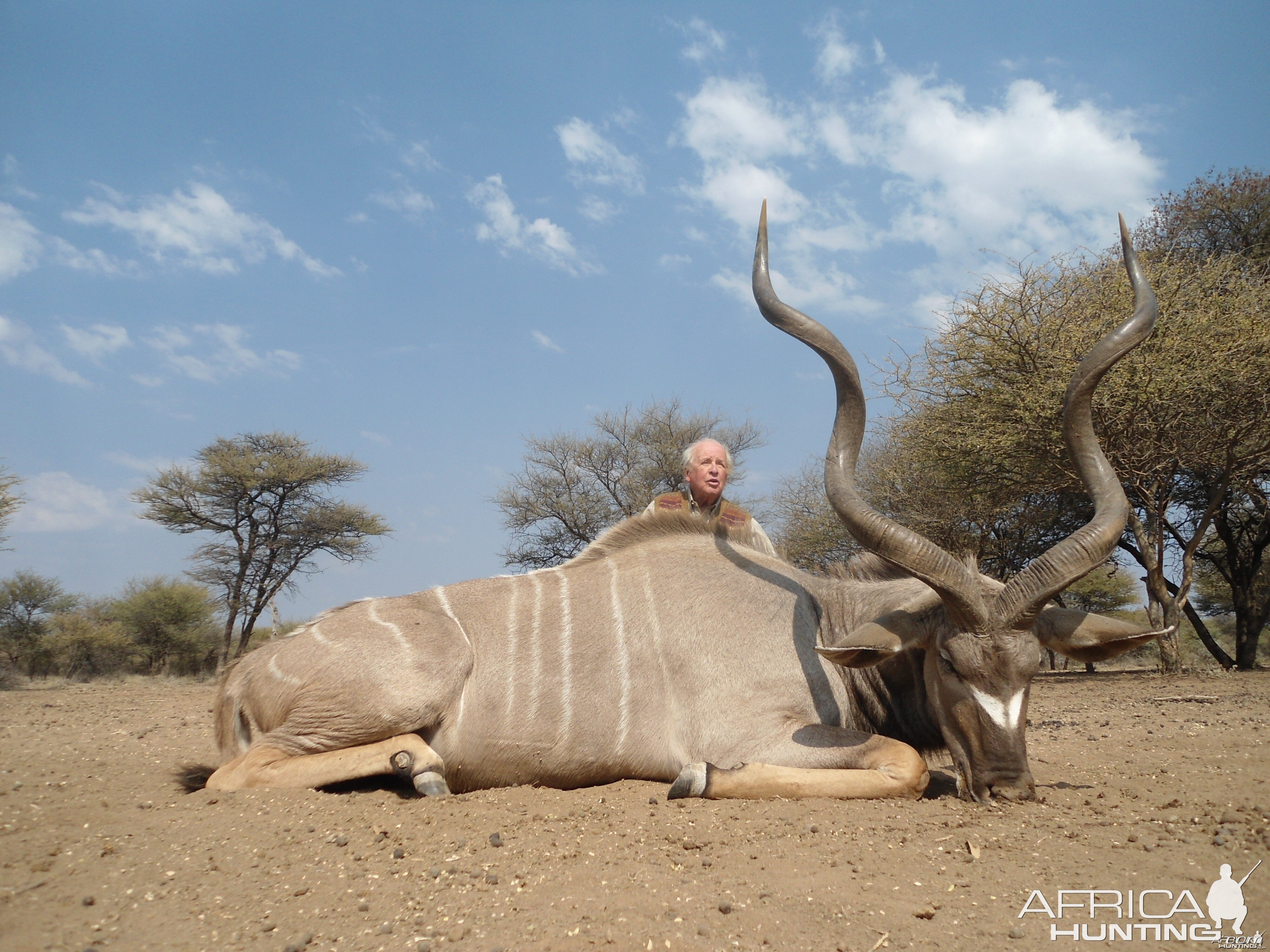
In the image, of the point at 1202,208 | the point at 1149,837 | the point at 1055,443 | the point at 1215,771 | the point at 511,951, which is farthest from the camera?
the point at 1202,208

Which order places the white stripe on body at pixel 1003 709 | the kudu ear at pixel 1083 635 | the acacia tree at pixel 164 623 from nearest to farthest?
the white stripe on body at pixel 1003 709
the kudu ear at pixel 1083 635
the acacia tree at pixel 164 623

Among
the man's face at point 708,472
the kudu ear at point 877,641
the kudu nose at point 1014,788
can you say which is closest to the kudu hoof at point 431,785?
the kudu ear at point 877,641

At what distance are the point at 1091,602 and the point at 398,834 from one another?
73.0 feet

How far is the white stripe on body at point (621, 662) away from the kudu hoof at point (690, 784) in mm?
436

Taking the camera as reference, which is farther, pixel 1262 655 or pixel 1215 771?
pixel 1262 655

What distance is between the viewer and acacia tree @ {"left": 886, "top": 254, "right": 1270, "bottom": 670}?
30.5 ft

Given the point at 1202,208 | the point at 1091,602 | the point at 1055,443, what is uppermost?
the point at 1202,208

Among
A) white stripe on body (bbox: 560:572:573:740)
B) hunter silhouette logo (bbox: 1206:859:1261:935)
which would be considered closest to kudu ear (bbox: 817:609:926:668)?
white stripe on body (bbox: 560:572:573:740)

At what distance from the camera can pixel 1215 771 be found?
365 centimetres

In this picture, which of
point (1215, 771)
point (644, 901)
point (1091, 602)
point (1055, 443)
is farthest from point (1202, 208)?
point (644, 901)

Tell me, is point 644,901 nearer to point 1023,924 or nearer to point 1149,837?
point 1023,924

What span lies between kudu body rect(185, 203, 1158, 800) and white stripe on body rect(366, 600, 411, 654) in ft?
0.04

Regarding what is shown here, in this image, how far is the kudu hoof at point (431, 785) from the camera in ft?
11.0

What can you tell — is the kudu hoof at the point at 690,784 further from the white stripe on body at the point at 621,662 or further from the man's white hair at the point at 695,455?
the man's white hair at the point at 695,455
